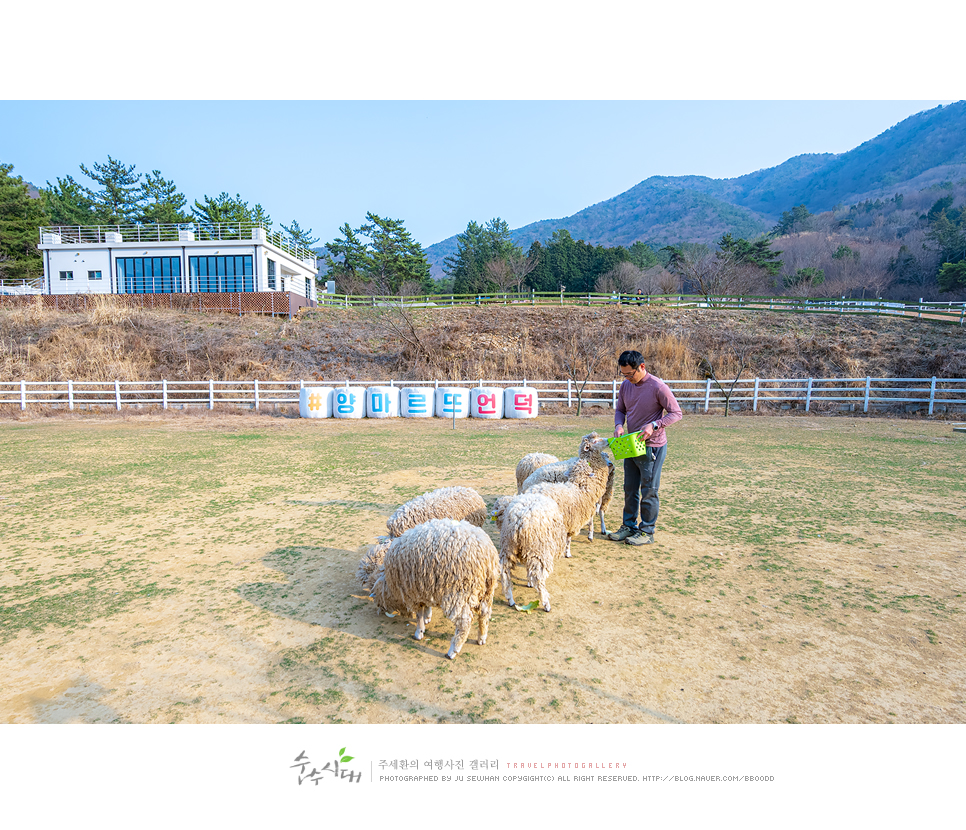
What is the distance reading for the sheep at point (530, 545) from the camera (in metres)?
4.34

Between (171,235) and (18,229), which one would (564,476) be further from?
(18,229)

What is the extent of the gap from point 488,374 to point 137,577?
21.2m

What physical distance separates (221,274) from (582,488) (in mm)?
34561

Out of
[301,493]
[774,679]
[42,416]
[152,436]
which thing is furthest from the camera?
[42,416]

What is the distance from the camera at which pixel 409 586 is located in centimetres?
377

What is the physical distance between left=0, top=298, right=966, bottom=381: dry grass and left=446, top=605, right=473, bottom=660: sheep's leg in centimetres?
2014

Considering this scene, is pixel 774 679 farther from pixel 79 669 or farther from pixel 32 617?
pixel 32 617

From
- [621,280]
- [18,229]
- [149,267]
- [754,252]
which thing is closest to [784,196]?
[754,252]

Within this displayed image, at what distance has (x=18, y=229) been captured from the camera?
42.2m

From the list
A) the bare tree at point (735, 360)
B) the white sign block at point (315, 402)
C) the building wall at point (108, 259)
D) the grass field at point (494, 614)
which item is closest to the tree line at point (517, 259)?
the building wall at point (108, 259)

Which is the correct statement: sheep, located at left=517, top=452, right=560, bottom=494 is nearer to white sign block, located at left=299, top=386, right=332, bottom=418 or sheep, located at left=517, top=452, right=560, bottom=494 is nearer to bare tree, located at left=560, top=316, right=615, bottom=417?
white sign block, located at left=299, top=386, right=332, bottom=418

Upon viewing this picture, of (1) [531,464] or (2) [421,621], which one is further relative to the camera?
(1) [531,464]

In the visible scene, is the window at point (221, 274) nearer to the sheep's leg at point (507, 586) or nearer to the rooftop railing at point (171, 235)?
the rooftop railing at point (171, 235)
